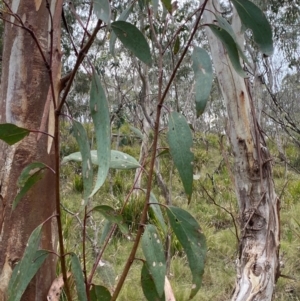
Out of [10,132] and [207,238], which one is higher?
[10,132]

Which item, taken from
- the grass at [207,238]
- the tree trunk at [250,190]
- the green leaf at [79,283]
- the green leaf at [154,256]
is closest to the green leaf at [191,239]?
the green leaf at [154,256]

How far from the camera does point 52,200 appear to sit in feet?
3.11

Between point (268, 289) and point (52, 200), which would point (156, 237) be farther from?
point (268, 289)

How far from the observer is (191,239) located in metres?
0.70

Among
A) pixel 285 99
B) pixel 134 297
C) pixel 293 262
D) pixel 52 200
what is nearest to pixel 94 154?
pixel 52 200

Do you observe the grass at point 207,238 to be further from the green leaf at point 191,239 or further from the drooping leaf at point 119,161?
the green leaf at point 191,239

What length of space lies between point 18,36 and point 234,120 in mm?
1650

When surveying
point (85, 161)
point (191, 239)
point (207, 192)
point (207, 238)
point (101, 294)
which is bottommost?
point (207, 238)

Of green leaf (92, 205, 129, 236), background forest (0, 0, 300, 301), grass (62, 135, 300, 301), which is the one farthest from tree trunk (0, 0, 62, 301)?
grass (62, 135, 300, 301)

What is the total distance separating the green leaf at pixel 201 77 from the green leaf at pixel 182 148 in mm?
37

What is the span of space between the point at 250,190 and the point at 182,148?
1.84 m

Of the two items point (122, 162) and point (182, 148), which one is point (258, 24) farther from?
point (122, 162)

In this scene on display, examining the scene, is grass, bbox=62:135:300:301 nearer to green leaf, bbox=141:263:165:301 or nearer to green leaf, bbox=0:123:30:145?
green leaf, bbox=141:263:165:301

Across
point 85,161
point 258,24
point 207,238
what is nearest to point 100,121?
point 85,161
